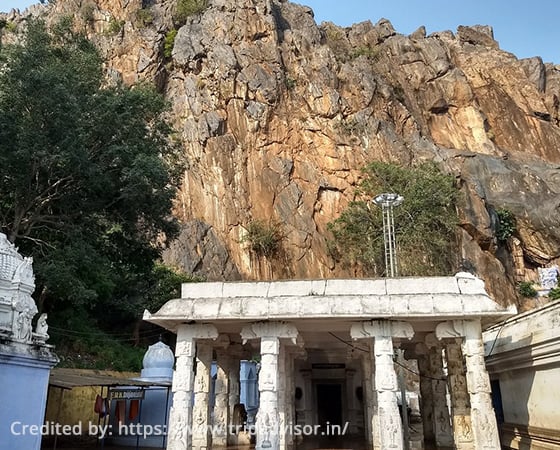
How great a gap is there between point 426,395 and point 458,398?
2.94m

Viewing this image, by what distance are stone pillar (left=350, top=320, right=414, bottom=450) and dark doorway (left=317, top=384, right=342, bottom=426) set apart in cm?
1172

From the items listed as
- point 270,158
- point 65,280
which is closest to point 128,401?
point 65,280

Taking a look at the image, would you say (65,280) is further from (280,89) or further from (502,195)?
(502,195)

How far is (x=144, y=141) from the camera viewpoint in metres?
20.0

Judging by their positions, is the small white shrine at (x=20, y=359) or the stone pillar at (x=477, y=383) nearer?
the small white shrine at (x=20, y=359)

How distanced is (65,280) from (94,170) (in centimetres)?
397

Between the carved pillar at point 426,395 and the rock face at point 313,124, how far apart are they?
20.9m

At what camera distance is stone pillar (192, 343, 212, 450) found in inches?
450

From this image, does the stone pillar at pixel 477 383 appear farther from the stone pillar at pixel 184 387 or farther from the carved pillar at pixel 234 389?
the carved pillar at pixel 234 389

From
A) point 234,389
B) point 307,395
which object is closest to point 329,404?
point 307,395

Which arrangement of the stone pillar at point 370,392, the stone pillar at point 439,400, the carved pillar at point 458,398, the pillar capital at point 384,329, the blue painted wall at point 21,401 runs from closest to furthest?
the blue painted wall at point 21,401, the pillar capital at point 384,329, the carved pillar at point 458,398, the stone pillar at point 370,392, the stone pillar at point 439,400

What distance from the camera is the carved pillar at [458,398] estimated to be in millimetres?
11039

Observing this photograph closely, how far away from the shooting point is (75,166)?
1720cm

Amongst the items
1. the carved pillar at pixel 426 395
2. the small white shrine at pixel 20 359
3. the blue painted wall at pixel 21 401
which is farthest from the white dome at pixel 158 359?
the carved pillar at pixel 426 395
